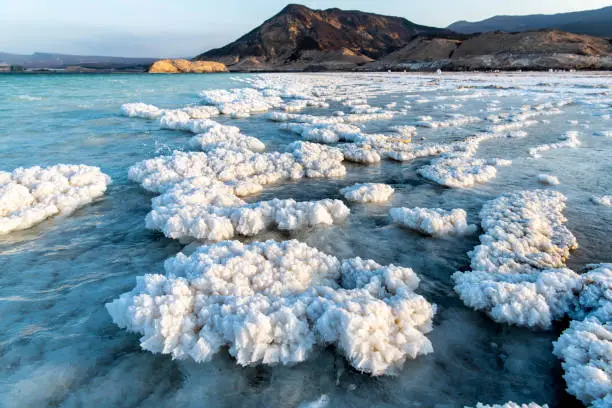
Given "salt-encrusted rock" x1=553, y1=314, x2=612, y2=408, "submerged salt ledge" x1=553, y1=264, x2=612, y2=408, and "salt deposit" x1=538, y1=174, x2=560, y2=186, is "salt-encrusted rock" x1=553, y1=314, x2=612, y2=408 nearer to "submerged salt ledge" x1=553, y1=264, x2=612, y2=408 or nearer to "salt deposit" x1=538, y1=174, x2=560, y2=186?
"submerged salt ledge" x1=553, y1=264, x2=612, y2=408

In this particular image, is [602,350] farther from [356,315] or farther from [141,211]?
[141,211]

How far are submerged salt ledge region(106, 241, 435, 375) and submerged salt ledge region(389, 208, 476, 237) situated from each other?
1.50 m

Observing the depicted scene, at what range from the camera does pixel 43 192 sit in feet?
19.9

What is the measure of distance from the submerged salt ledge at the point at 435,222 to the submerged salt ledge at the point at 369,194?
957 mm

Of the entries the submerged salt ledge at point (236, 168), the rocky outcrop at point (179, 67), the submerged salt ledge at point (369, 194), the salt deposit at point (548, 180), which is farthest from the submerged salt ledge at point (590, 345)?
the rocky outcrop at point (179, 67)

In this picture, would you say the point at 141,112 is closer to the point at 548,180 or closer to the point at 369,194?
the point at 369,194

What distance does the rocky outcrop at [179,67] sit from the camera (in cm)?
10875

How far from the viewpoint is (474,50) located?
85.8 metres

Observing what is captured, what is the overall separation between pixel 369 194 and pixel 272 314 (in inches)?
150

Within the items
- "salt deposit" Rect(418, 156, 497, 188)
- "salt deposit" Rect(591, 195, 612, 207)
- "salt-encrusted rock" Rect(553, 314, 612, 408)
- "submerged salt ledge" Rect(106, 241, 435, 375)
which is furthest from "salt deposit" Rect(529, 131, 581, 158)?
"submerged salt ledge" Rect(106, 241, 435, 375)

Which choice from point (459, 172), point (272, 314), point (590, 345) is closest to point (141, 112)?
point (459, 172)

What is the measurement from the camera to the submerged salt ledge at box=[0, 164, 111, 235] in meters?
5.35

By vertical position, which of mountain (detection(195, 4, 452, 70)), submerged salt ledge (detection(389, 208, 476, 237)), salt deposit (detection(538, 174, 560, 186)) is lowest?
submerged salt ledge (detection(389, 208, 476, 237))

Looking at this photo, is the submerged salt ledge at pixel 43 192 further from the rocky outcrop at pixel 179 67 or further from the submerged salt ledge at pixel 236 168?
the rocky outcrop at pixel 179 67
